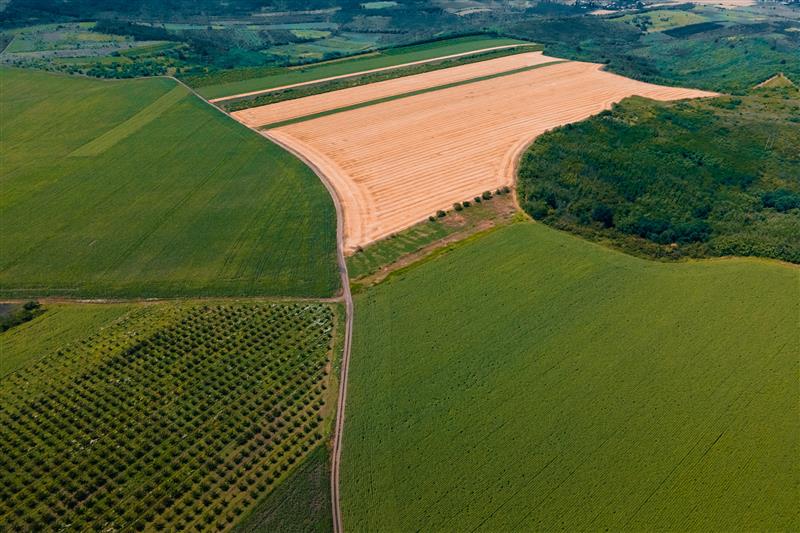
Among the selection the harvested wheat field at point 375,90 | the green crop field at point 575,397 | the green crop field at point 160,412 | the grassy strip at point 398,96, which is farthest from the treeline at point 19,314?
the harvested wheat field at point 375,90

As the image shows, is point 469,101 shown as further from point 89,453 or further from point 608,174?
point 89,453


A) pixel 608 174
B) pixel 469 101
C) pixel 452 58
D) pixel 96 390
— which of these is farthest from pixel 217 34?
pixel 96 390

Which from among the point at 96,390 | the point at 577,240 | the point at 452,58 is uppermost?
the point at 452,58

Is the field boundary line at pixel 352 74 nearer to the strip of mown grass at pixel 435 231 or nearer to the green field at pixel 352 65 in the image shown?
the green field at pixel 352 65

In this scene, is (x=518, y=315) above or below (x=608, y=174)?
below

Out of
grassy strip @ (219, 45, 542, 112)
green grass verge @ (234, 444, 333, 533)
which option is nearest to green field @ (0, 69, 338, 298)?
grassy strip @ (219, 45, 542, 112)

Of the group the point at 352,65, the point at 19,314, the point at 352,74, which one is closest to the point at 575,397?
the point at 19,314
